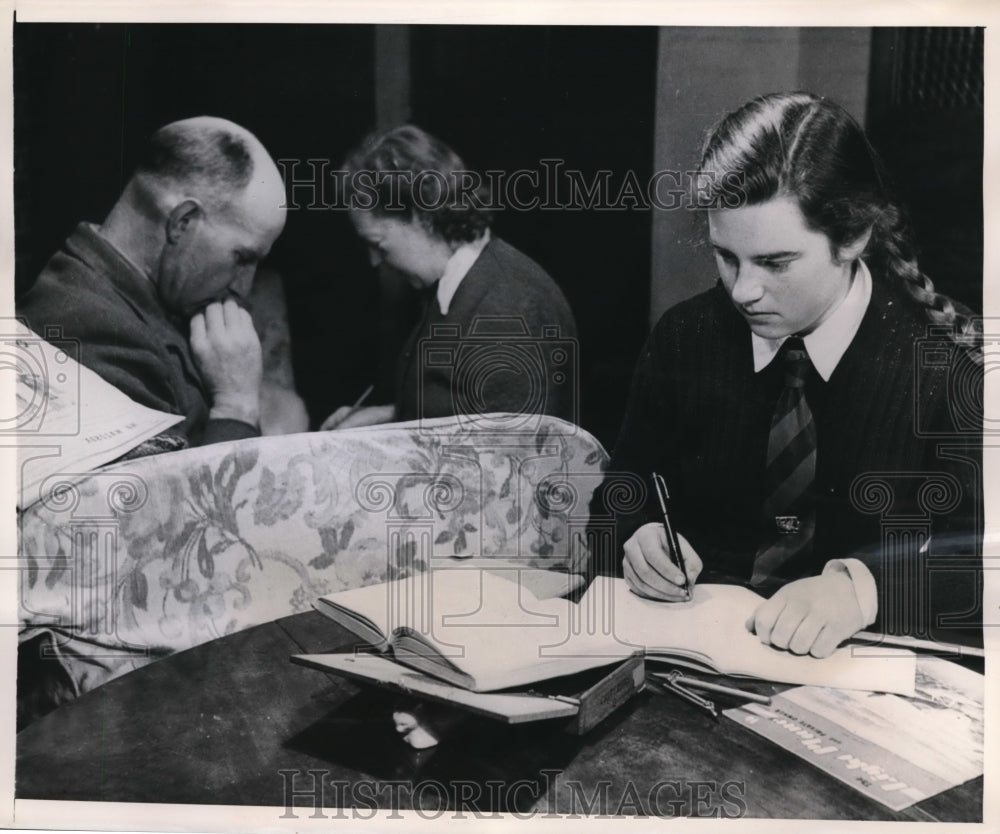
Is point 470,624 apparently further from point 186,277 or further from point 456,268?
point 186,277

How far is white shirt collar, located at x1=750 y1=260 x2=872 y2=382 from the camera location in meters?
1.52

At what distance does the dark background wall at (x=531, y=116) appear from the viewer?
1525 mm

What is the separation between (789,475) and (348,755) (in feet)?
2.71

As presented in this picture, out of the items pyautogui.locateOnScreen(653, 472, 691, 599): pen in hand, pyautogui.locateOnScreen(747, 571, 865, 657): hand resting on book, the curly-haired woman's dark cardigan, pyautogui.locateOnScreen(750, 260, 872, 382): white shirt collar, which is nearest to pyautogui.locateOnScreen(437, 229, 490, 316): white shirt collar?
the curly-haired woman's dark cardigan

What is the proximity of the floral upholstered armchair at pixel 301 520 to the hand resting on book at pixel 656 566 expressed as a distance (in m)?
0.08

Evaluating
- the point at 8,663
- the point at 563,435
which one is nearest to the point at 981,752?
the point at 563,435

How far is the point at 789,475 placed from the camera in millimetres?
1535

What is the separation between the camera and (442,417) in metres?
1.57

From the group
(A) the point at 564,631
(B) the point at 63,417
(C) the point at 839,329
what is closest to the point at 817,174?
(C) the point at 839,329

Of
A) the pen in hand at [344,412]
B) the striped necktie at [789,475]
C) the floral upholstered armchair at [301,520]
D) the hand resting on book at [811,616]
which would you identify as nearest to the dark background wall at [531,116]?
the pen in hand at [344,412]

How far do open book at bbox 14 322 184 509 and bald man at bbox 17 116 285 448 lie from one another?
26 mm

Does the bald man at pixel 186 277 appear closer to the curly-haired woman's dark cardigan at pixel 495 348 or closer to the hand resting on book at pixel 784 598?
the curly-haired woman's dark cardigan at pixel 495 348

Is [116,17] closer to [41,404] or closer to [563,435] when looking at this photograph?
[41,404]

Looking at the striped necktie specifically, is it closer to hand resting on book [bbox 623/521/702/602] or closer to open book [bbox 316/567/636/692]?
hand resting on book [bbox 623/521/702/602]
